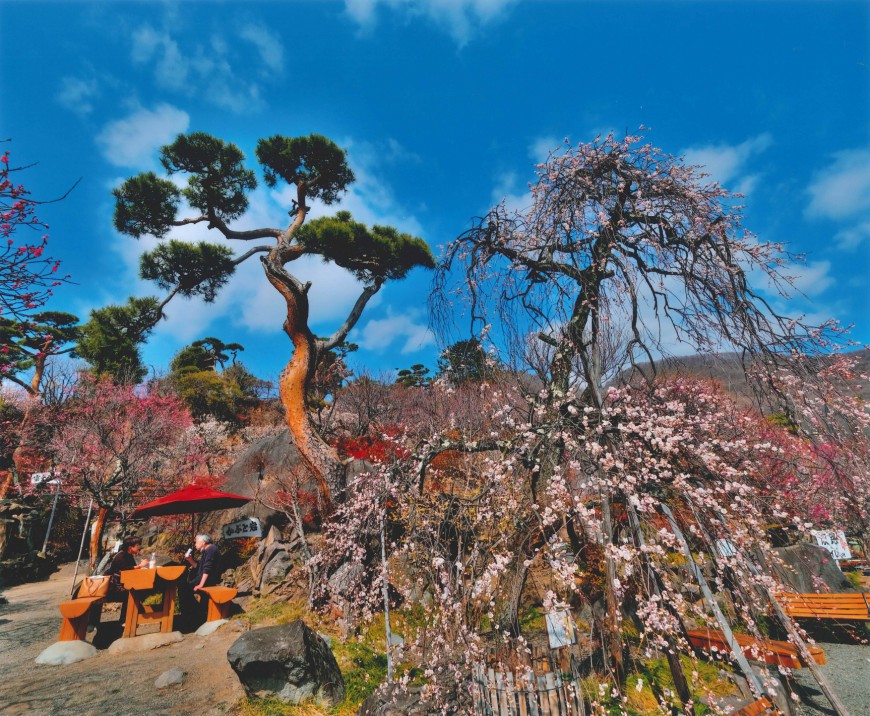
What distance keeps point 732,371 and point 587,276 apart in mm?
1758

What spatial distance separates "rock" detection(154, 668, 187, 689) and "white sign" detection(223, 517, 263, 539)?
3031mm

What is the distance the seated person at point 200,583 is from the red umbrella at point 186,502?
1171 millimetres

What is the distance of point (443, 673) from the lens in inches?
179

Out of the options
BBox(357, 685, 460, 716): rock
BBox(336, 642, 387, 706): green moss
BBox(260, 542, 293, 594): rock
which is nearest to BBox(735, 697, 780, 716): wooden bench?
BBox(357, 685, 460, 716): rock

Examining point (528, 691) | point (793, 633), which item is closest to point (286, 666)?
point (528, 691)

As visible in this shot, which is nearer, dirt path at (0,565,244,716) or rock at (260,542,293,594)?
dirt path at (0,565,244,716)

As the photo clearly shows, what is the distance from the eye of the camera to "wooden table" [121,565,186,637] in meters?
6.90

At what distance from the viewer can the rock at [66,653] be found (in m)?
6.19

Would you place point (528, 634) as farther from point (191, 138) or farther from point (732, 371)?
point (191, 138)

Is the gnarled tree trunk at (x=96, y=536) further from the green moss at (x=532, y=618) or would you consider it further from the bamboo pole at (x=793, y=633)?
the bamboo pole at (x=793, y=633)

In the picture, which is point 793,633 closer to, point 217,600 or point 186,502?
point 217,600

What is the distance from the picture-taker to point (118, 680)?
5.58 meters

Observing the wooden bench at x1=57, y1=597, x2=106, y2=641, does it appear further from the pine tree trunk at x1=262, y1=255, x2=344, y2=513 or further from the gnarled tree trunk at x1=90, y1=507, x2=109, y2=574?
the gnarled tree trunk at x1=90, y1=507, x2=109, y2=574

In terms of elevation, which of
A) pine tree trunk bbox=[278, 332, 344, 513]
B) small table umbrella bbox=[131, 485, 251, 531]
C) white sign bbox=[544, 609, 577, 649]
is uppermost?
pine tree trunk bbox=[278, 332, 344, 513]
